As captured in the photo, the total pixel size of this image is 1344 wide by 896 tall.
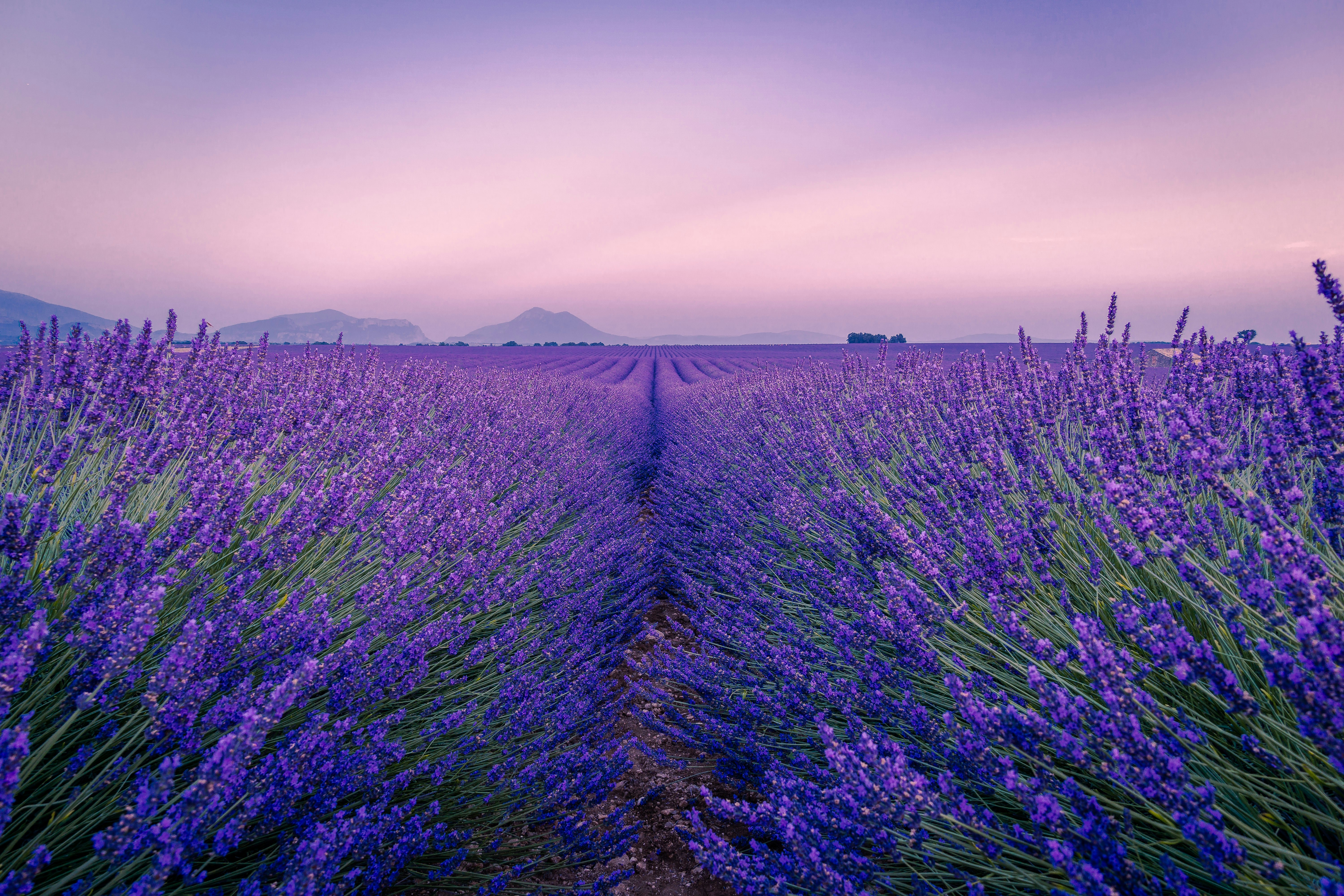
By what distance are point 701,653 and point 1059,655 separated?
1747 millimetres

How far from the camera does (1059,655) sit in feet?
3.05

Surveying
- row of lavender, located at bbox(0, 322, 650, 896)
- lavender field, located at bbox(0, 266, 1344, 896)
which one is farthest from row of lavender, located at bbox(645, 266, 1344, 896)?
row of lavender, located at bbox(0, 322, 650, 896)

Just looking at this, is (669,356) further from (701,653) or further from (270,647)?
(270,647)

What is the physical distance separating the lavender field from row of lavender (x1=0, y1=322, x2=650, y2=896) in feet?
0.05

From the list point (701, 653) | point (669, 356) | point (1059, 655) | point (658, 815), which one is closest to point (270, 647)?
point (658, 815)

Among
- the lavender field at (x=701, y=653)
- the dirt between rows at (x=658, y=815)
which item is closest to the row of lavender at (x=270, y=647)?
the lavender field at (x=701, y=653)

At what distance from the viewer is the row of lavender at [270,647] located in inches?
35.3

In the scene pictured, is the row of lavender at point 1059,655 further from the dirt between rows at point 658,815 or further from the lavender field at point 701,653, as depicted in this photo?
the dirt between rows at point 658,815

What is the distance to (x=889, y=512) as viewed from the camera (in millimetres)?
2318

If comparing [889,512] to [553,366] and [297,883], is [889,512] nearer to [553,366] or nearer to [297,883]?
[297,883]

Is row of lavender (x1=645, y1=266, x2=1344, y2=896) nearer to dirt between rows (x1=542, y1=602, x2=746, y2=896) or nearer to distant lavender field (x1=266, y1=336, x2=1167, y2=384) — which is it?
dirt between rows (x1=542, y1=602, x2=746, y2=896)

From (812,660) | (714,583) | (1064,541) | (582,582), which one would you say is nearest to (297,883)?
(812,660)

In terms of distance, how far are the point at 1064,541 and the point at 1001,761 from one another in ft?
3.19

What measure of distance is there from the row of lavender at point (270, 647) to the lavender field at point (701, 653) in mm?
14
